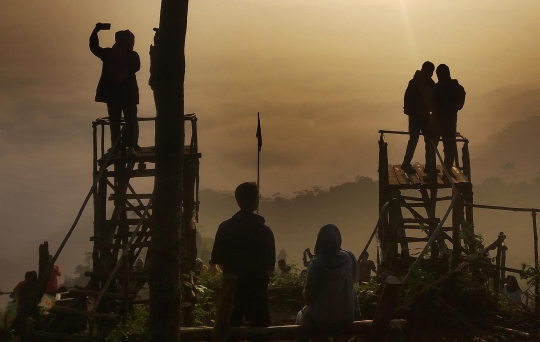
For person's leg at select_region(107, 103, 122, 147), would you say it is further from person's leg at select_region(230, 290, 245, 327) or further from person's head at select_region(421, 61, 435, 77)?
person's head at select_region(421, 61, 435, 77)

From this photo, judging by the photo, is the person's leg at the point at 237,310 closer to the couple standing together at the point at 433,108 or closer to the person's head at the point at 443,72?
the couple standing together at the point at 433,108

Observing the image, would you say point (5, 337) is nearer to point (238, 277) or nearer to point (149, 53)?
point (238, 277)

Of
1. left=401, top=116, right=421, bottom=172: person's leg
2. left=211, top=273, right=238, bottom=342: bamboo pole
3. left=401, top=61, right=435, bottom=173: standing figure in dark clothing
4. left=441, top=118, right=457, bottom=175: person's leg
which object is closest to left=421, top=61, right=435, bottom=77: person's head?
left=401, top=61, right=435, bottom=173: standing figure in dark clothing

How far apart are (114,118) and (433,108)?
271 inches

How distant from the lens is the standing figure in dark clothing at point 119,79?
11477 mm

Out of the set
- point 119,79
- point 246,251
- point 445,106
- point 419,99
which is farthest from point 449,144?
point 246,251

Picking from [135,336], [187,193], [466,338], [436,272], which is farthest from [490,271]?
[135,336]

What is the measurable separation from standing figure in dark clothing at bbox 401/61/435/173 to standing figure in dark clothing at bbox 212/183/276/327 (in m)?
7.83

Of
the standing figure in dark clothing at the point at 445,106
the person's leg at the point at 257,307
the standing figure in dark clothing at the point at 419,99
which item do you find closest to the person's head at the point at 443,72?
the standing figure in dark clothing at the point at 445,106

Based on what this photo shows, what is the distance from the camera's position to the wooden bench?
6.19 m

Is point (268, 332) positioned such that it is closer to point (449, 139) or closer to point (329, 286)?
point (329, 286)

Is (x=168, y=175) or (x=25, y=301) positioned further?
(x=25, y=301)

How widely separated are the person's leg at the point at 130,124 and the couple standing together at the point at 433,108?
6163 mm

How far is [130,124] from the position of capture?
1172 centimetres
